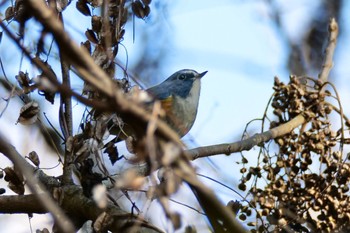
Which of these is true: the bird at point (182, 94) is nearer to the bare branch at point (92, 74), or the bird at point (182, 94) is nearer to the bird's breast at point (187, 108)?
the bird's breast at point (187, 108)

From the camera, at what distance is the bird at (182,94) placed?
191 inches

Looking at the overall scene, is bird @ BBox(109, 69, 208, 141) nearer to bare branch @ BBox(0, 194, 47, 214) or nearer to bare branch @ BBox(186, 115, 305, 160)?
bare branch @ BBox(186, 115, 305, 160)

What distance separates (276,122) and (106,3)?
138cm

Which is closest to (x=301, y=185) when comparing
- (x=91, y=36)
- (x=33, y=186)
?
(x=91, y=36)

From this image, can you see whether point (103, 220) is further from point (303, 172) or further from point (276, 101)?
point (276, 101)

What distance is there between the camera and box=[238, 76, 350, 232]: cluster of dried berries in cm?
312

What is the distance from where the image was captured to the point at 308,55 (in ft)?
25.4

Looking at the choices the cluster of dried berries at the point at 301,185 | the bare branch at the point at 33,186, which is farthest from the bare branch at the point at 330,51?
the bare branch at the point at 33,186

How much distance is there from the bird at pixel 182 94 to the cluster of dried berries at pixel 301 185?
1.24 metres

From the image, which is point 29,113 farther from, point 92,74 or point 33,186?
point 92,74

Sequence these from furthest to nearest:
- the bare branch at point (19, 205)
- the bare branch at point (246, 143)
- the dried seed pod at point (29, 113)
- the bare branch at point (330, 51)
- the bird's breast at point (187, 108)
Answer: the bird's breast at point (187, 108) → the bare branch at point (330, 51) → the bare branch at point (246, 143) → the bare branch at point (19, 205) → the dried seed pod at point (29, 113)

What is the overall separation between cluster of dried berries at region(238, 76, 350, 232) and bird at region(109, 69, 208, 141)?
1.24 meters

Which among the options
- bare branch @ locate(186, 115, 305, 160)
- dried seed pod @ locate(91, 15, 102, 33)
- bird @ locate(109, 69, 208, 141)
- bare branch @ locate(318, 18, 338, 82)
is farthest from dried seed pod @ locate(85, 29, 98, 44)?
bare branch @ locate(318, 18, 338, 82)

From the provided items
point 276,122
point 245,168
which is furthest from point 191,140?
point 245,168
